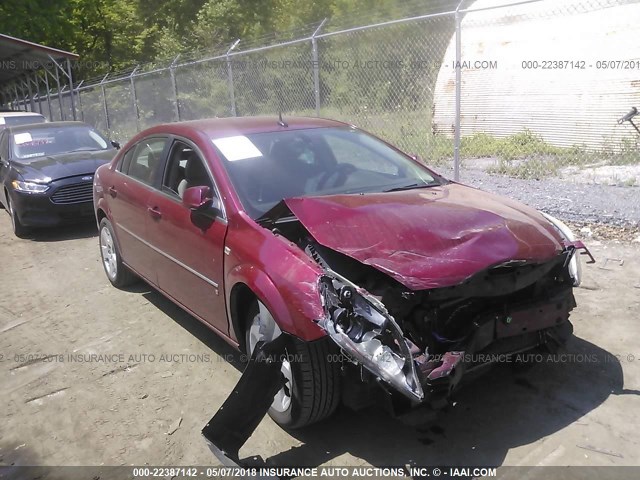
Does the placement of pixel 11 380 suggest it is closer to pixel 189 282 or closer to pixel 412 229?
pixel 189 282

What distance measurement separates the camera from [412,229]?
302 centimetres

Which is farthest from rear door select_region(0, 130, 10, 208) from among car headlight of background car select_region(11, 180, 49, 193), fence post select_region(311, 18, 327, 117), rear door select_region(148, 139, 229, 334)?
rear door select_region(148, 139, 229, 334)

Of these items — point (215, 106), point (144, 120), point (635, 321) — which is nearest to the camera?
point (635, 321)

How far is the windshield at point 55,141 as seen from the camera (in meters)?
8.93

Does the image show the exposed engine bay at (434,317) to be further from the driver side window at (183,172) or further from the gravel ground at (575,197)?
the gravel ground at (575,197)

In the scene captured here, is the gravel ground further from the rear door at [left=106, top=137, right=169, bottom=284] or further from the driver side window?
the rear door at [left=106, top=137, right=169, bottom=284]

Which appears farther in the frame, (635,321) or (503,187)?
(503,187)

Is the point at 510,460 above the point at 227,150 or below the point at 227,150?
below

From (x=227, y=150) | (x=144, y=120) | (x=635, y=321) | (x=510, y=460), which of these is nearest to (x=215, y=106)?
(x=144, y=120)

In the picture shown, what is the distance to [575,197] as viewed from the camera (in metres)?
7.29

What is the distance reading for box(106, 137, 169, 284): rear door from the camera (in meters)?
4.56

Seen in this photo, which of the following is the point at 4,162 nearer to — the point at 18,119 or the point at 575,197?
the point at 18,119

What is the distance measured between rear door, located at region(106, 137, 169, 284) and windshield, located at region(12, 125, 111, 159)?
4296 mm

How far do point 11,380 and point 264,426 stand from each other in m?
2.00
